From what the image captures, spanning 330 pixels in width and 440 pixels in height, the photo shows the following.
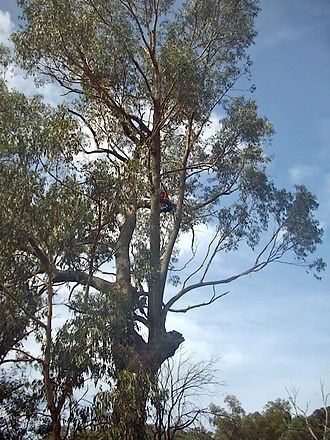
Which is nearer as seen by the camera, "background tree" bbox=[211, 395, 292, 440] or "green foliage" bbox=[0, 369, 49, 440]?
"green foliage" bbox=[0, 369, 49, 440]

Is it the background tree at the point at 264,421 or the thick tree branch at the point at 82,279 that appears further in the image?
the background tree at the point at 264,421

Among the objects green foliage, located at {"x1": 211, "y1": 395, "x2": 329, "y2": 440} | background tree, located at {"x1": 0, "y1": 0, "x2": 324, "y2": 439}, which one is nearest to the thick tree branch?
background tree, located at {"x1": 0, "y1": 0, "x2": 324, "y2": 439}

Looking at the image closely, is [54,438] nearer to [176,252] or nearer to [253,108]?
[176,252]

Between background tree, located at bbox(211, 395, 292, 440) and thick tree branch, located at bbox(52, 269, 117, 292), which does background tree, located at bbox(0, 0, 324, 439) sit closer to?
thick tree branch, located at bbox(52, 269, 117, 292)

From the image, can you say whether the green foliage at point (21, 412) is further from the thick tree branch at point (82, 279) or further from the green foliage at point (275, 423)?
the green foliage at point (275, 423)

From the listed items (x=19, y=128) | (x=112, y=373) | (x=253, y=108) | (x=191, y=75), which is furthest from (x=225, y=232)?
(x=19, y=128)

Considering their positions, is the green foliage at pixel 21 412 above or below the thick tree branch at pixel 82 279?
below

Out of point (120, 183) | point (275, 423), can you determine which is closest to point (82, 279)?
point (120, 183)

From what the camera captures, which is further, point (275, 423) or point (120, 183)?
point (275, 423)

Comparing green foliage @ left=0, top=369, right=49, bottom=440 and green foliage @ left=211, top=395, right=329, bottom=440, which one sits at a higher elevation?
green foliage @ left=211, top=395, right=329, bottom=440

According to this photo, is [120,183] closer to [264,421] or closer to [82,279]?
[82,279]

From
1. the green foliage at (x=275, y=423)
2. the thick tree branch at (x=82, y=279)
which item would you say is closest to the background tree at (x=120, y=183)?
the thick tree branch at (x=82, y=279)

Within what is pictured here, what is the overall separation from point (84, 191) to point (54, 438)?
2892 millimetres

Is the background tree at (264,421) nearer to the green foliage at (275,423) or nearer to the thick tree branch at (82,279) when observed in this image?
the green foliage at (275,423)
